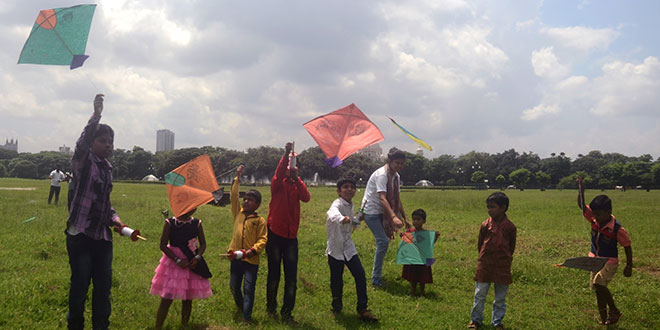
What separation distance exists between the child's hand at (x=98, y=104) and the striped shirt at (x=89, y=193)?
0.17 ft

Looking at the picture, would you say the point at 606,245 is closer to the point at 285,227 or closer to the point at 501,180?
the point at 285,227

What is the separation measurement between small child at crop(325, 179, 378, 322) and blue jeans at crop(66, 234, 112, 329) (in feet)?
9.29

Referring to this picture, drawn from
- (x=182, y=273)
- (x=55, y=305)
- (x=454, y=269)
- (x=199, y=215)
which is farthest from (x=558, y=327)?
(x=199, y=215)

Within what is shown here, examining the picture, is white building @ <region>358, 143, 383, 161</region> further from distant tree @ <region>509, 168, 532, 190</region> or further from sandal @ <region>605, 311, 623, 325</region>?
distant tree @ <region>509, 168, 532, 190</region>

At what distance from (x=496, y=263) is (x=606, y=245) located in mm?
1795

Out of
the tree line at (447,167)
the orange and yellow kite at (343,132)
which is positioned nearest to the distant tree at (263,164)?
the tree line at (447,167)

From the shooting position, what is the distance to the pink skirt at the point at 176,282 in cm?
522

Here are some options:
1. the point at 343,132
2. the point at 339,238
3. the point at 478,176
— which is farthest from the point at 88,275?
the point at 478,176

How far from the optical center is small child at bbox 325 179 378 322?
239 inches

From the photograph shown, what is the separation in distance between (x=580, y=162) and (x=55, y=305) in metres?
131

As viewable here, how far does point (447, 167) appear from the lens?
113375 mm

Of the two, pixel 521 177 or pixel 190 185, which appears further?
Result: pixel 521 177

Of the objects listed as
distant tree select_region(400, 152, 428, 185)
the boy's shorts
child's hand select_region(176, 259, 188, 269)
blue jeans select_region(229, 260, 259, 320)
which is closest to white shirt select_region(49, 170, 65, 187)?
blue jeans select_region(229, 260, 259, 320)

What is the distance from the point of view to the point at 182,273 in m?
5.32
